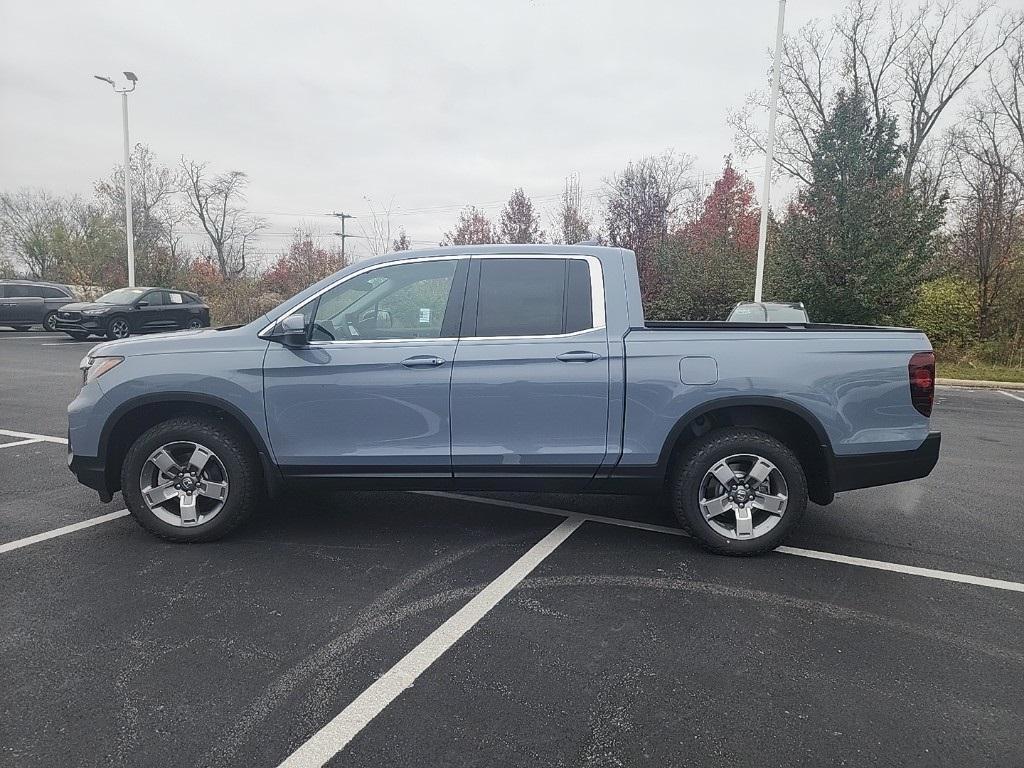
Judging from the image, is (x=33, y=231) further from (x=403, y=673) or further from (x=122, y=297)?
(x=403, y=673)

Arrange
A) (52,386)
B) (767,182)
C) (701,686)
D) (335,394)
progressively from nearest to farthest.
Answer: (701,686) → (335,394) → (52,386) → (767,182)

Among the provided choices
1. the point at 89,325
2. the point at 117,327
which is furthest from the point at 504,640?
the point at 117,327

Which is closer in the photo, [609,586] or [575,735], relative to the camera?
[575,735]

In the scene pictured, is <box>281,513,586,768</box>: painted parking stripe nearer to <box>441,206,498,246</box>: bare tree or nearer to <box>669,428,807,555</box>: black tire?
<box>669,428,807,555</box>: black tire

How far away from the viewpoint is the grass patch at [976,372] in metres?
15.0

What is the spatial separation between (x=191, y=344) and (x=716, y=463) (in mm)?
3332

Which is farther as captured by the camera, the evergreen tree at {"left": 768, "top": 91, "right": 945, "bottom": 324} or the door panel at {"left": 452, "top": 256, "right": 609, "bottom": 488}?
the evergreen tree at {"left": 768, "top": 91, "right": 945, "bottom": 324}

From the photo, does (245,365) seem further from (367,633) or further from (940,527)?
(940,527)

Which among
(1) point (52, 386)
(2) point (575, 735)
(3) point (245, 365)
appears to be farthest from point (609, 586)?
(1) point (52, 386)

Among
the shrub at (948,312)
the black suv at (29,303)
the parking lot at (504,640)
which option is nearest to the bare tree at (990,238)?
the shrub at (948,312)

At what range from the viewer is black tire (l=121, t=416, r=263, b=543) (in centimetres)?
412

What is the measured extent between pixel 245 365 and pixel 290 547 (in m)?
1.18

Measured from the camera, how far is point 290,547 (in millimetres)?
4203

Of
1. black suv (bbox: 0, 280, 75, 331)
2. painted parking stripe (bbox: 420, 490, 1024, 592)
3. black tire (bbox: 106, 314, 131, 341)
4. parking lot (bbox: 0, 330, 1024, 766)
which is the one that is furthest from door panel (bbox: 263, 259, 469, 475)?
black suv (bbox: 0, 280, 75, 331)
